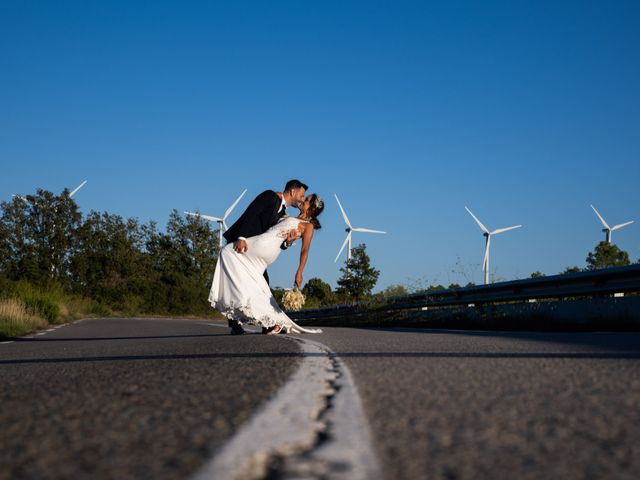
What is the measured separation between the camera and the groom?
885cm

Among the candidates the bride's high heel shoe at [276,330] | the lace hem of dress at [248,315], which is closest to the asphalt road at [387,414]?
the lace hem of dress at [248,315]

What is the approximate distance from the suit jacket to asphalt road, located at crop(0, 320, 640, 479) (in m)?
4.73

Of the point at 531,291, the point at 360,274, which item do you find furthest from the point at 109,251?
the point at 531,291

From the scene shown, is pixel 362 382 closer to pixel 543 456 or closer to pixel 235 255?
pixel 543 456

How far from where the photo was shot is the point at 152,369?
12.4 feet

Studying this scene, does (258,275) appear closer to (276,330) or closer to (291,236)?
(291,236)

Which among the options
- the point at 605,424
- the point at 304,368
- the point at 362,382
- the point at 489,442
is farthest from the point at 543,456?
the point at 304,368

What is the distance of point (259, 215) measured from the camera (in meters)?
8.90

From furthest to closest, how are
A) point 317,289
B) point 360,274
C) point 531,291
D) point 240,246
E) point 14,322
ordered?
point 317,289 → point 360,274 → point 531,291 → point 14,322 → point 240,246

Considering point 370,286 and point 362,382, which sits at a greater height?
point 370,286

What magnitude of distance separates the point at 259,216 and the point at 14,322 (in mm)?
5509

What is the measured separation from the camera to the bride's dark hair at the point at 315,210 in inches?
347

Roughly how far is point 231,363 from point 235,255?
480 centimetres

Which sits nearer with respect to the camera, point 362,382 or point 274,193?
point 362,382
